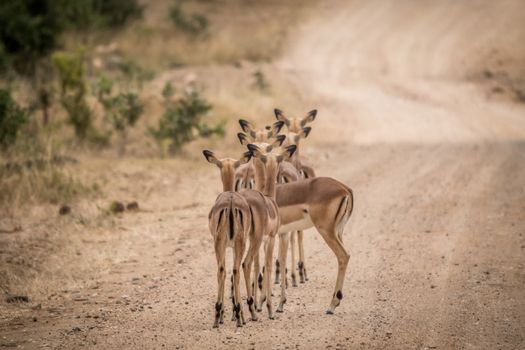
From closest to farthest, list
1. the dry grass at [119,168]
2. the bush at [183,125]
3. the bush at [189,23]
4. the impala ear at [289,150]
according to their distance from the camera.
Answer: the impala ear at [289,150]
the dry grass at [119,168]
the bush at [183,125]
the bush at [189,23]

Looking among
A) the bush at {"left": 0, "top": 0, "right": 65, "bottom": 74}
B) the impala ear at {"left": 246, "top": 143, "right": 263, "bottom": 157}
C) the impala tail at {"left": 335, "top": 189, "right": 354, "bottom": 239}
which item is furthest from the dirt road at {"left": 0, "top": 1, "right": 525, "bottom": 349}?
the bush at {"left": 0, "top": 0, "right": 65, "bottom": 74}

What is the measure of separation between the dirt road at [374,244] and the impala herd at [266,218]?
1.16ft

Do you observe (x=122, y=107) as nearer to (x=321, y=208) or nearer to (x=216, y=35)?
(x=321, y=208)

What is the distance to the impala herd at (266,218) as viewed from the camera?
8000mm

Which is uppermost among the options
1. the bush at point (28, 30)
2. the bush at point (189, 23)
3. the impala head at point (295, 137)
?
the bush at point (189, 23)

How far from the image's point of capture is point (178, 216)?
13258 mm

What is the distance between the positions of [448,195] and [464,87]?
1209 centimetres

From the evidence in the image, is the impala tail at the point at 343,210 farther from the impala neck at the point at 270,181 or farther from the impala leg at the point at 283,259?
the impala neck at the point at 270,181

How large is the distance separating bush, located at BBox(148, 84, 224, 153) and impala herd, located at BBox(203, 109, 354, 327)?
7.65m

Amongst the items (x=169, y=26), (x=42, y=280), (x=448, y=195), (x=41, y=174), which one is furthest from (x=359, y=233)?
(x=169, y=26)

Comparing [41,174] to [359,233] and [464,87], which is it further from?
[464,87]

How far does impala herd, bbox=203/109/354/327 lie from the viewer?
8000 millimetres

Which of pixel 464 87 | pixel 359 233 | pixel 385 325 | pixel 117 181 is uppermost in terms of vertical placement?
pixel 464 87

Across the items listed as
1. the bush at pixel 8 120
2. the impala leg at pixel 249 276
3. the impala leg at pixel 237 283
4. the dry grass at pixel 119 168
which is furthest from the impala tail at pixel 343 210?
the bush at pixel 8 120
